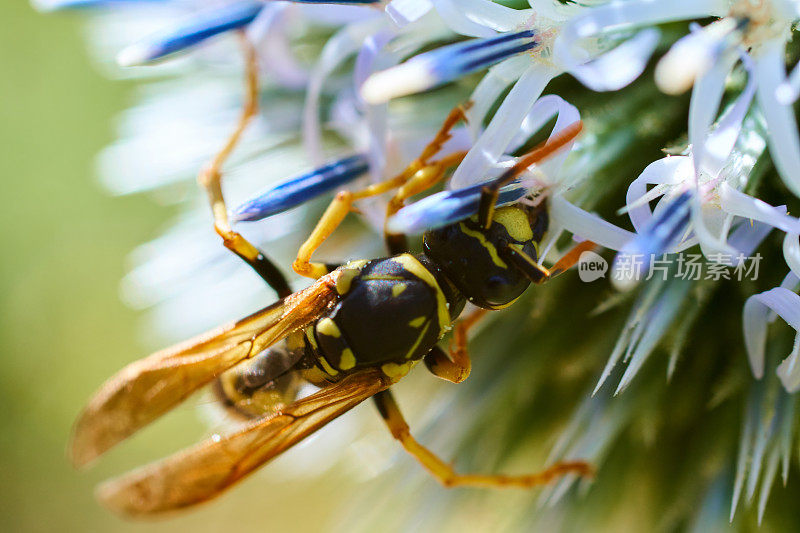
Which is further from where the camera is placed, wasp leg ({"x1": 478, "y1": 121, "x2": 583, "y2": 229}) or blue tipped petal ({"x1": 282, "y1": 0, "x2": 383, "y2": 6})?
blue tipped petal ({"x1": 282, "y1": 0, "x2": 383, "y2": 6})

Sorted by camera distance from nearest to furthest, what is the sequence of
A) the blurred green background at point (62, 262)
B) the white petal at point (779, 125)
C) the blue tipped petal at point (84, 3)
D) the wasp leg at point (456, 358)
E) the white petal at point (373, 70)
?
the white petal at point (779, 125) → the white petal at point (373, 70) → the wasp leg at point (456, 358) → the blue tipped petal at point (84, 3) → the blurred green background at point (62, 262)

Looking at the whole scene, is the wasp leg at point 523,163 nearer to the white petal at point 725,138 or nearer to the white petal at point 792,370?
the white petal at point 725,138

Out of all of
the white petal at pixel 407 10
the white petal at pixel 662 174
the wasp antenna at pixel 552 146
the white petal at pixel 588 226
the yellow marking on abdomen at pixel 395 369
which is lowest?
the yellow marking on abdomen at pixel 395 369

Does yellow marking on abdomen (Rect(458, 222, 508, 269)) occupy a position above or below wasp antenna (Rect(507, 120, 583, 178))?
below

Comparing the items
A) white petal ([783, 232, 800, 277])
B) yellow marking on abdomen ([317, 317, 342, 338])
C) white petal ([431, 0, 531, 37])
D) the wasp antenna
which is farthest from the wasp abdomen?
white petal ([783, 232, 800, 277])

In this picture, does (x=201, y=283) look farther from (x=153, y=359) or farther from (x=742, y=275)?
(x=742, y=275)

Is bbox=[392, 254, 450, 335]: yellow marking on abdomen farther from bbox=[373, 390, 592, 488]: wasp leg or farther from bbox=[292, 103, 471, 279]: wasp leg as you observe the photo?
bbox=[373, 390, 592, 488]: wasp leg

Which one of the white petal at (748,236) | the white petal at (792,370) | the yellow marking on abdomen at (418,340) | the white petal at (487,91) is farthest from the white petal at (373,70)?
the white petal at (792,370)
